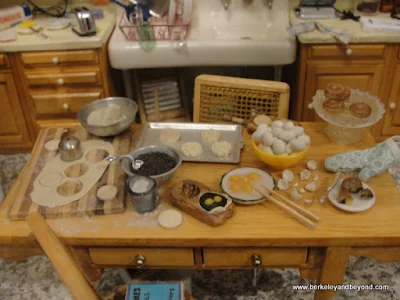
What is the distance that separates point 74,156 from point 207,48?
1.06m

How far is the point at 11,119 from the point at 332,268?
213cm

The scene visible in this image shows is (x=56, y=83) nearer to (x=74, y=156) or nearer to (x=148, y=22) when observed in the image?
(x=148, y=22)

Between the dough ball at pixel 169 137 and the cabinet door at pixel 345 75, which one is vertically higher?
the dough ball at pixel 169 137

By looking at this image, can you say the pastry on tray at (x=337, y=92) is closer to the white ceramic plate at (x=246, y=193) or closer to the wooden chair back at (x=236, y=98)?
the wooden chair back at (x=236, y=98)

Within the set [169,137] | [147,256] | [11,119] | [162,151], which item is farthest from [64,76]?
[147,256]

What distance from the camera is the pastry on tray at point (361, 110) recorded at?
5.08 feet

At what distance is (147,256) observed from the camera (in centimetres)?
132

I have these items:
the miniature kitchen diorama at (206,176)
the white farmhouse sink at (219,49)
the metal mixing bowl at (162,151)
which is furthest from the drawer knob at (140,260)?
the white farmhouse sink at (219,49)

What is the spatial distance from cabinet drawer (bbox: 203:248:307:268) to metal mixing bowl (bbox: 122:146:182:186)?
26 centimetres

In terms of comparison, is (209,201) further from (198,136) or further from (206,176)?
(198,136)

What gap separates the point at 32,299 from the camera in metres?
1.90

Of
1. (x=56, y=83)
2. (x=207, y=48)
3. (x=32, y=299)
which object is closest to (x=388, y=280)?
(x=207, y=48)

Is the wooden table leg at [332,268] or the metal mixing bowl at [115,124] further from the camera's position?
the metal mixing bowl at [115,124]

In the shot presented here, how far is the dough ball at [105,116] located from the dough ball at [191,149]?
0.96ft
